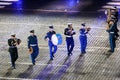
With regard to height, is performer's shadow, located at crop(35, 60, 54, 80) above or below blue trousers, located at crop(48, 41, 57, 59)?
below

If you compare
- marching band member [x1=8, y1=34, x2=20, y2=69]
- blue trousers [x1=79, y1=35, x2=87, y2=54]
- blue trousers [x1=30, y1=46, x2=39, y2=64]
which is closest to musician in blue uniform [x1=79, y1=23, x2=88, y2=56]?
blue trousers [x1=79, y1=35, x2=87, y2=54]

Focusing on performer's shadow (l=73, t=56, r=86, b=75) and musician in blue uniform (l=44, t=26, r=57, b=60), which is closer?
performer's shadow (l=73, t=56, r=86, b=75)

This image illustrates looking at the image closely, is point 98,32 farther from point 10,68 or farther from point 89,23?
point 10,68

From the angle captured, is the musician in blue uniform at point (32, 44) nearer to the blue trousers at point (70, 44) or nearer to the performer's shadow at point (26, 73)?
the performer's shadow at point (26, 73)

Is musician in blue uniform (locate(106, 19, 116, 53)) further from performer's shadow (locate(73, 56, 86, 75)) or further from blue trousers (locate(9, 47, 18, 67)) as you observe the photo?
blue trousers (locate(9, 47, 18, 67))

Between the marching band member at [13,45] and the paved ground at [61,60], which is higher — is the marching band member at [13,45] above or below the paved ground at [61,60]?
above

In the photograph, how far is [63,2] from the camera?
3553 cm

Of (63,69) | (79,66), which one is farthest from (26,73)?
(79,66)

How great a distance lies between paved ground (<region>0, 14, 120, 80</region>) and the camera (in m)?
22.0

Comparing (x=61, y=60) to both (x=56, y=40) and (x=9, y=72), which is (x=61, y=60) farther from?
(x=9, y=72)

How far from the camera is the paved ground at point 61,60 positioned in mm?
22000

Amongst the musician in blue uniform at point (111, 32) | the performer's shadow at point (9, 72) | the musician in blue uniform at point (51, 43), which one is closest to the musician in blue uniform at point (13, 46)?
the performer's shadow at point (9, 72)

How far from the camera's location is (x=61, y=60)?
24.0 meters

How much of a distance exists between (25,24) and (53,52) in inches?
284
